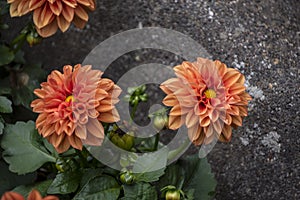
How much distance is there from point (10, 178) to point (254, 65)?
686 millimetres

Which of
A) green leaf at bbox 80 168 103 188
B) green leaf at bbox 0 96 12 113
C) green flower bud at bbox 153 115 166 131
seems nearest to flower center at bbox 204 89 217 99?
green flower bud at bbox 153 115 166 131

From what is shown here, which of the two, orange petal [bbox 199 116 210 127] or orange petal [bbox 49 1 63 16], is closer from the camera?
orange petal [bbox 199 116 210 127]

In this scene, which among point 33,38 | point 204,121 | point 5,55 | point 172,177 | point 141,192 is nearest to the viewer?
point 204,121

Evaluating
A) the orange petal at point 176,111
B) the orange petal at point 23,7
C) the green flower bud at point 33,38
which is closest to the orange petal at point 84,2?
the orange petal at point 23,7

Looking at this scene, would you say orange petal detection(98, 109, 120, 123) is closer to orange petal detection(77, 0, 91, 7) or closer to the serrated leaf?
the serrated leaf

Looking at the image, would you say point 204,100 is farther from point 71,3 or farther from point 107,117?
point 71,3

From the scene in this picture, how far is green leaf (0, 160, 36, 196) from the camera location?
174 cm

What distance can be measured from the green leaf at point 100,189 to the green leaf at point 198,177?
207mm

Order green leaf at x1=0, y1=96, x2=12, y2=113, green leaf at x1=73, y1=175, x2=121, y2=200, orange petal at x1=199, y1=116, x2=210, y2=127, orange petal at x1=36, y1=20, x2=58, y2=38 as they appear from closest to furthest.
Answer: orange petal at x1=199, y1=116, x2=210, y2=127 → green leaf at x1=73, y1=175, x2=121, y2=200 → orange petal at x1=36, y1=20, x2=58, y2=38 → green leaf at x1=0, y1=96, x2=12, y2=113

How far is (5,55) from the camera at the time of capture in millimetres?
1916

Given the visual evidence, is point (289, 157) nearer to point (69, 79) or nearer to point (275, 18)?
point (275, 18)

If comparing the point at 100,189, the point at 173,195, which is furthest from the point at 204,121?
the point at 100,189

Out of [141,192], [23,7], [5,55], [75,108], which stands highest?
[23,7]

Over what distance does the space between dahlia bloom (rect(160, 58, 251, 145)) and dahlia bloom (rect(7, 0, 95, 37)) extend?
30 cm
